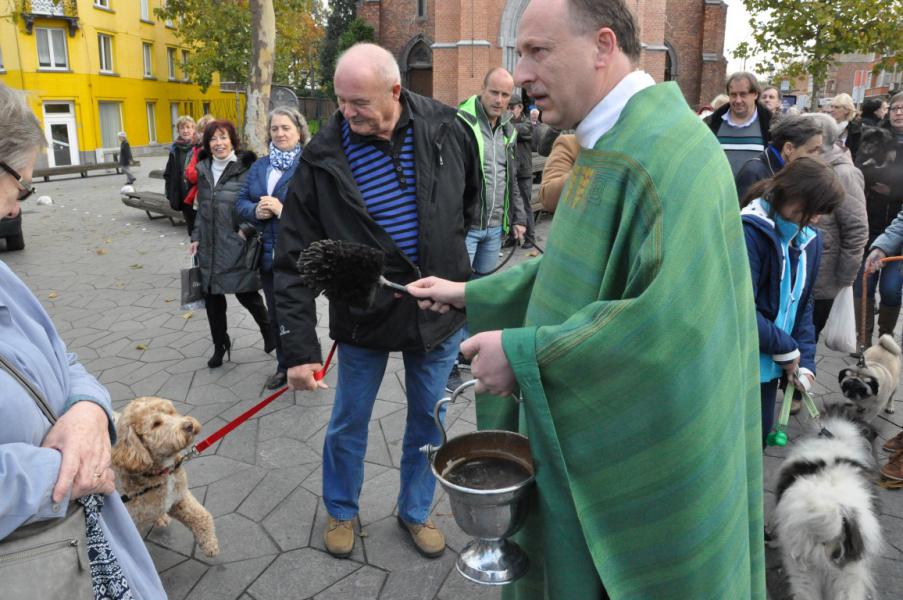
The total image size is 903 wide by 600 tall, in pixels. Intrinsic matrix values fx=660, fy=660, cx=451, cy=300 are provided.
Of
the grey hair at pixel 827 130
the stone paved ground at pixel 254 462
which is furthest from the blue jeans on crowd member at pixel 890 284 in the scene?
the grey hair at pixel 827 130

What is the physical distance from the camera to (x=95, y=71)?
31.5 m

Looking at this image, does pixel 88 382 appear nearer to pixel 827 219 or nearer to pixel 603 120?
pixel 603 120

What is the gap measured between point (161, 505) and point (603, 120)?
9.02 ft

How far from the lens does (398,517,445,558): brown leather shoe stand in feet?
11.0

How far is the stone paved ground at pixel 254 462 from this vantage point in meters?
3.22

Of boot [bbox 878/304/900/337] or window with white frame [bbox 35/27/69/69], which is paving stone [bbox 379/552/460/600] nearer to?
boot [bbox 878/304/900/337]

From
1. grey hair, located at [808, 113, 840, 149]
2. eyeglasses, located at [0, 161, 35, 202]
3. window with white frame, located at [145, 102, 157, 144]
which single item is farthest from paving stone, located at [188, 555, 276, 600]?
window with white frame, located at [145, 102, 157, 144]

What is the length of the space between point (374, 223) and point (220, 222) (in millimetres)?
3008

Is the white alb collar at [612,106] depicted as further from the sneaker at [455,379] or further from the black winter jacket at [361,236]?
the sneaker at [455,379]

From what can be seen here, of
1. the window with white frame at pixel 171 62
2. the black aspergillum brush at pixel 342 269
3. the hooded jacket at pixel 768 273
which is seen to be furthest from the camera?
the window with white frame at pixel 171 62

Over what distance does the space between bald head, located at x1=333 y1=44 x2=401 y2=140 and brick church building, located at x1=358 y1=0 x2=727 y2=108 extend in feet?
72.4

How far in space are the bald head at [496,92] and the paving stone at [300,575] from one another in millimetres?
3861

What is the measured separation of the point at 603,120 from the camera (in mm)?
1728

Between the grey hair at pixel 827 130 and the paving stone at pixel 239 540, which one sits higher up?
the grey hair at pixel 827 130
